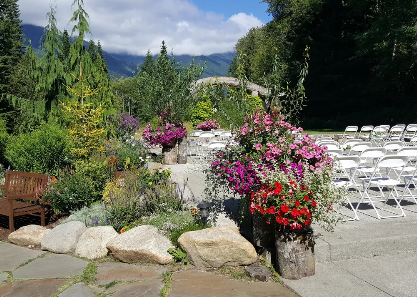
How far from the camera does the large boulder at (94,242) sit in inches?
175

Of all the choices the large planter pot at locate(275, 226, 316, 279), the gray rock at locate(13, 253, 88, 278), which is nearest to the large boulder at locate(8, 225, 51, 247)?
the gray rock at locate(13, 253, 88, 278)

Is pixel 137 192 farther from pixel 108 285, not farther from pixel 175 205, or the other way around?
pixel 108 285

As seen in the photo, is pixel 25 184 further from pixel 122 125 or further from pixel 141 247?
pixel 122 125

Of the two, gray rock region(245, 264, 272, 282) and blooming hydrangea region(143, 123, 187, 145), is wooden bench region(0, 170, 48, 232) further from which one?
blooming hydrangea region(143, 123, 187, 145)

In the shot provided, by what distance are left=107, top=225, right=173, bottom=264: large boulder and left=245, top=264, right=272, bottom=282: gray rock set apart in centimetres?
89

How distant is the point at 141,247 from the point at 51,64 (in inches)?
A: 303

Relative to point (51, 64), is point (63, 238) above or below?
below

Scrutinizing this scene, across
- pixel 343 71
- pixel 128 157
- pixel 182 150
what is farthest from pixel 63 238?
pixel 343 71

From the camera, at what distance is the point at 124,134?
437 inches

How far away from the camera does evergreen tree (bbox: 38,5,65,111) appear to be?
10070mm

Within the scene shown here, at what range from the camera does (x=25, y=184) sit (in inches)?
242

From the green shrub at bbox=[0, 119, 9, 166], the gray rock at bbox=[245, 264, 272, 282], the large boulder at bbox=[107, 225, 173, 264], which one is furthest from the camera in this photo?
the green shrub at bbox=[0, 119, 9, 166]

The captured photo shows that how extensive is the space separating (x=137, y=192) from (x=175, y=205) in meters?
0.72

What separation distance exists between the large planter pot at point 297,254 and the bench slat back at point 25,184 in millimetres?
4049
